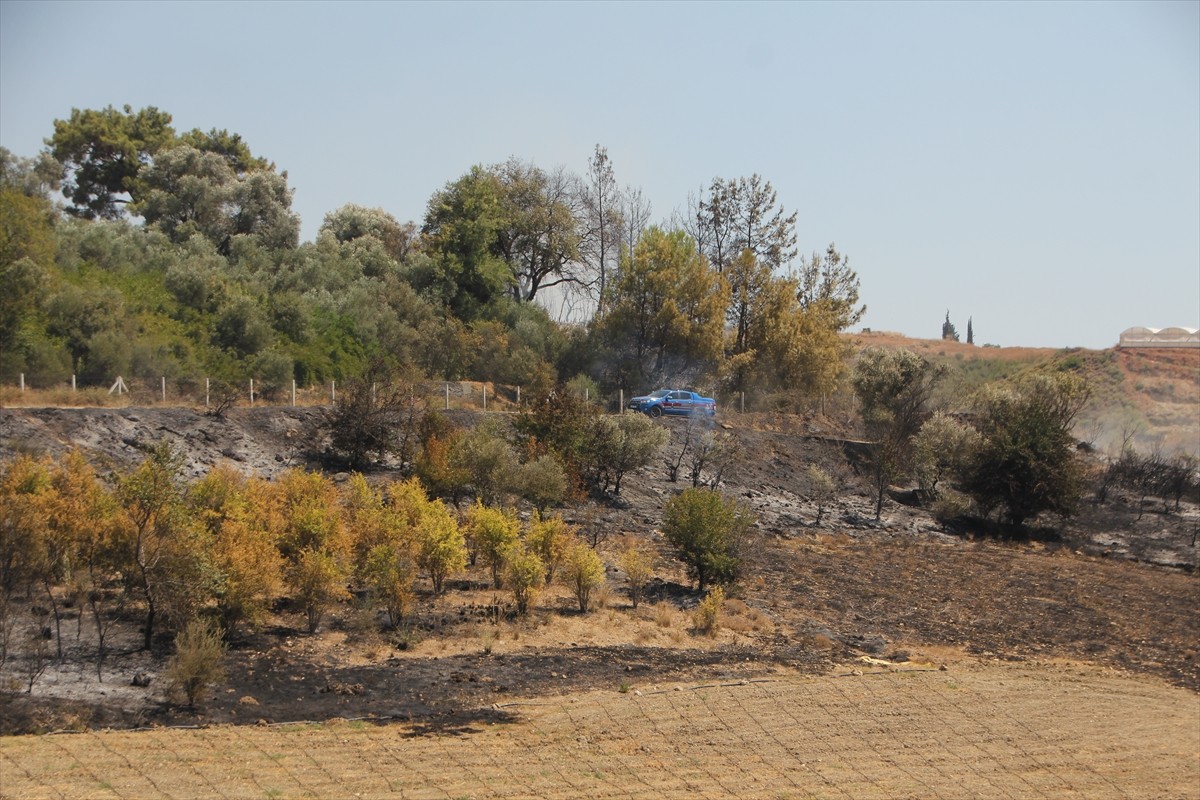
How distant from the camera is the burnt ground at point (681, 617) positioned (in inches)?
754

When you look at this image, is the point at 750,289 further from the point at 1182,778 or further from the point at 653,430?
the point at 1182,778

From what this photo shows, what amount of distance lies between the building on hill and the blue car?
200ft

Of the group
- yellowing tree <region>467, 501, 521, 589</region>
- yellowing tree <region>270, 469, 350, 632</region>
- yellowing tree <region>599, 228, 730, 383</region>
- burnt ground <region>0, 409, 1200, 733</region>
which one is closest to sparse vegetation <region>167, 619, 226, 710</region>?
burnt ground <region>0, 409, 1200, 733</region>

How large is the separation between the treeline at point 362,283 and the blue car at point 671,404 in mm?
4297

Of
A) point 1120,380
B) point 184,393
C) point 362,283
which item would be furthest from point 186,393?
point 1120,380

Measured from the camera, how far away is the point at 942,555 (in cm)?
3744

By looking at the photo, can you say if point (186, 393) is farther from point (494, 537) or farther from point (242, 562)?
point (242, 562)

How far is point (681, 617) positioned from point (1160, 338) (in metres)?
86.5

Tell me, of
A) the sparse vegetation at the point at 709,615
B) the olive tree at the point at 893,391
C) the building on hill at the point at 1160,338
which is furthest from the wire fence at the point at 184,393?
the building on hill at the point at 1160,338

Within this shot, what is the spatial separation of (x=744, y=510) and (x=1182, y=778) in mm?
13326

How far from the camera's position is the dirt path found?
15.4 m

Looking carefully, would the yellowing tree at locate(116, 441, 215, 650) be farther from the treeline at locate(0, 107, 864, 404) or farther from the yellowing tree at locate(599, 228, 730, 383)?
the yellowing tree at locate(599, 228, 730, 383)

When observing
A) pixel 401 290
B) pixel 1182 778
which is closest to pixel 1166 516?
pixel 1182 778

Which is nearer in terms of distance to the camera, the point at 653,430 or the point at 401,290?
the point at 653,430
